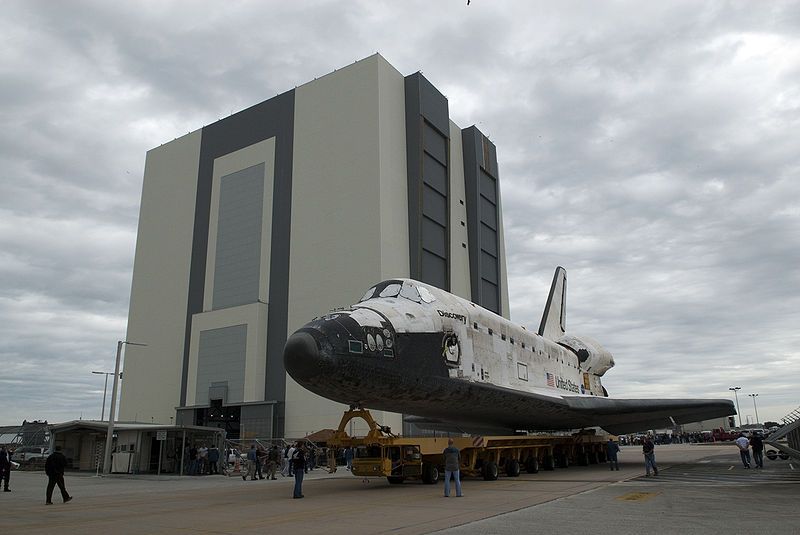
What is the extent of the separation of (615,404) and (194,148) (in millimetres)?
39080

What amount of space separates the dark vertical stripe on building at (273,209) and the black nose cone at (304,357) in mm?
25626

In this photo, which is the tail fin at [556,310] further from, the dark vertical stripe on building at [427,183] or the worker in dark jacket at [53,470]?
the worker in dark jacket at [53,470]

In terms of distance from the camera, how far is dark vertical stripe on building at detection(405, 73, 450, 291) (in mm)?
35719

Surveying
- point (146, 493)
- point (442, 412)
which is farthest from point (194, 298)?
point (442, 412)

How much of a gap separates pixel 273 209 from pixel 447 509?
32590mm

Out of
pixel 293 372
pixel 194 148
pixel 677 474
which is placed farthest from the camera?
pixel 194 148

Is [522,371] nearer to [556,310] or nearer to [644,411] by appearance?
[644,411]

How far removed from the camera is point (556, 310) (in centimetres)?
2391

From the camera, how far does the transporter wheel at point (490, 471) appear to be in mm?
13281

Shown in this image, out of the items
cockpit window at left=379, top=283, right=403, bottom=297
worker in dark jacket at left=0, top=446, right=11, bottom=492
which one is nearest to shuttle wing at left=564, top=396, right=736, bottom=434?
cockpit window at left=379, top=283, right=403, bottom=297

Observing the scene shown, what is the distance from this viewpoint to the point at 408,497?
10047mm

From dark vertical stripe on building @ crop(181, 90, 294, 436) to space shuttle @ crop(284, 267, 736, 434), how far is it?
61.2ft

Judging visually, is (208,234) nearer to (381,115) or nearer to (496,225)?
(381,115)

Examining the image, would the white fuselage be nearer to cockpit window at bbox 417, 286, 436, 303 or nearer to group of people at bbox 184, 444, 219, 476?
cockpit window at bbox 417, 286, 436, 303
